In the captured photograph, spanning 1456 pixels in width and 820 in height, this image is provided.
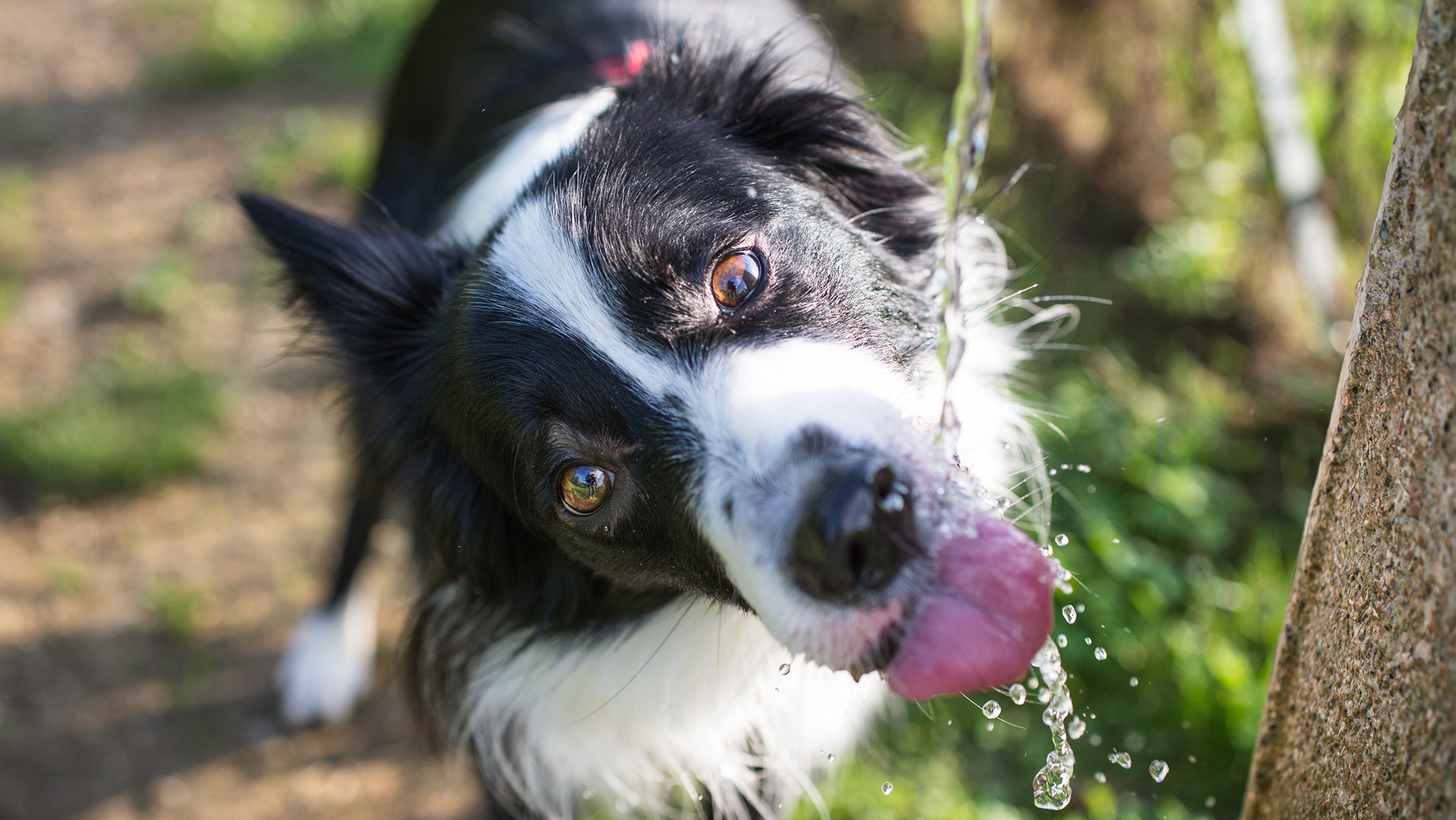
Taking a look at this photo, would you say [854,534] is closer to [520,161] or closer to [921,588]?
[921,588]

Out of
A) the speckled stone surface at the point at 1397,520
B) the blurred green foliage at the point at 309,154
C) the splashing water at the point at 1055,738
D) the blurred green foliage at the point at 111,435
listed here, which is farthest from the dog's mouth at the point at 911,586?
the blurred green foliage at the point at 309,154

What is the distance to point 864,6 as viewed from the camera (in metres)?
5.53

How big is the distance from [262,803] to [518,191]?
2.33 metres

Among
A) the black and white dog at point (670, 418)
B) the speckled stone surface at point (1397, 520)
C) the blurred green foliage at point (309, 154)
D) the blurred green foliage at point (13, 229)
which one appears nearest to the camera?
the speckled stone surface at point (1397, 520)

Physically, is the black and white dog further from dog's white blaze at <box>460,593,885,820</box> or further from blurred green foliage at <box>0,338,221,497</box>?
blurred green foliage at <box>0,338,221,497</box>

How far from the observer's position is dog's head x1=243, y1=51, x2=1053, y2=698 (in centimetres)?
153

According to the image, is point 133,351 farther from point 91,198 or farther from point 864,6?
point 864,6

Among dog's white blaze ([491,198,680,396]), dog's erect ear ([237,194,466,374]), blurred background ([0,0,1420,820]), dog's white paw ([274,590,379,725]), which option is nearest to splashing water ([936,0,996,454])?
dog's white blaze ([491,198,680,396])

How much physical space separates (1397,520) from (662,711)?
1.63 metres

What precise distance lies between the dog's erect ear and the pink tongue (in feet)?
4.25

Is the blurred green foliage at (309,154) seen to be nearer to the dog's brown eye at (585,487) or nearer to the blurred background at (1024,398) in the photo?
the blurred background at (1024,398)

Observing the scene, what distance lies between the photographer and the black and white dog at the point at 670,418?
1553mm

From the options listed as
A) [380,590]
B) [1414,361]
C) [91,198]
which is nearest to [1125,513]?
[1414,361]

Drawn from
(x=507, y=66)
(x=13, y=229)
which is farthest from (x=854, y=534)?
(x=13, y=229)
